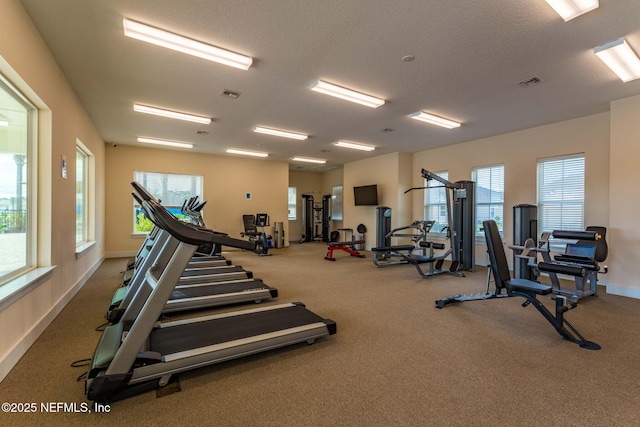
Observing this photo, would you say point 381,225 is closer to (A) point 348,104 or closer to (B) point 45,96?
(A) point 348,104

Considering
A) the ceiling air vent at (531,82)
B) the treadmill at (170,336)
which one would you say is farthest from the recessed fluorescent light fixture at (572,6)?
the treadmill at (170,336)

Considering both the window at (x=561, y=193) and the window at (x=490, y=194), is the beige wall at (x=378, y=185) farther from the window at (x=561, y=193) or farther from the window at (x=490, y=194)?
the window at (x=561, y=193)

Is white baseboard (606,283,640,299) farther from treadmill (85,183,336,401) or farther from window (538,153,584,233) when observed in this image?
treadmill (85,183,336,401)

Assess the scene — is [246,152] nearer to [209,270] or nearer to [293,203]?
A: [293,203]

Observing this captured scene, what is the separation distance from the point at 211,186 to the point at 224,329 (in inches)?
253

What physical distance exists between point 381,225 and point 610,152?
4.42 m

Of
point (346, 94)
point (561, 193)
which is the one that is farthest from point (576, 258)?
point (346, 94)

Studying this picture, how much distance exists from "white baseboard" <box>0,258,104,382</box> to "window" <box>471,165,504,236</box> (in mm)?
7241

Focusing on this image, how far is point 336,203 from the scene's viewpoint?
11.4 meters

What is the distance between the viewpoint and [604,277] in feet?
15.6

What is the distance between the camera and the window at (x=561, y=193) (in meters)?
5.10

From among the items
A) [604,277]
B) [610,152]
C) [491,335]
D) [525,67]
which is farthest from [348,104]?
[604,277]

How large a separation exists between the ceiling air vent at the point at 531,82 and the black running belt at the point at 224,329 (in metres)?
3.77

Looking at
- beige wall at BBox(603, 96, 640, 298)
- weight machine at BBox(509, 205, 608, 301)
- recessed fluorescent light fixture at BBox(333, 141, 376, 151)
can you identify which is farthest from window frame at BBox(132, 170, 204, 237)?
beige wall at BBox(603, 96, 640, 298)
